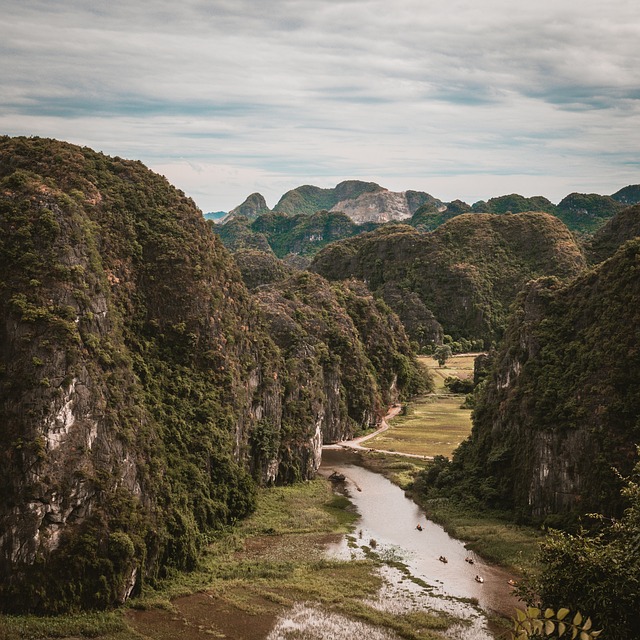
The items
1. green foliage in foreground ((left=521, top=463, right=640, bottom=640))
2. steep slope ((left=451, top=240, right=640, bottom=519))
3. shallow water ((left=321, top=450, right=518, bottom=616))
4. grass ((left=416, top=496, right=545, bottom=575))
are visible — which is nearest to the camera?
green foliage in foreground ((left=521, top=463, right=640, bottom=640))

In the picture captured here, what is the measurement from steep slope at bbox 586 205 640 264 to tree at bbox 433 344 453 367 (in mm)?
41211

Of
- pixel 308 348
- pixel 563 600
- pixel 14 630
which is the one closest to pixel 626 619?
pixel 563 600

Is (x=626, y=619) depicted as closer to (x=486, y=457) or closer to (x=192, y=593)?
(x=192, y=593)

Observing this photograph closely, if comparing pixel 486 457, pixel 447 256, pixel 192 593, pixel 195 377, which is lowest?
pixel 192 593

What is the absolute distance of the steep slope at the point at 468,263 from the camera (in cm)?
14825

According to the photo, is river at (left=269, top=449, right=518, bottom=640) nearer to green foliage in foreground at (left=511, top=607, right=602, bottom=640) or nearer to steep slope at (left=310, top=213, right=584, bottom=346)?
green foliage in foreground at (left=511, top=607, right=602, bottom=640)

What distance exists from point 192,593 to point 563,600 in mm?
20993

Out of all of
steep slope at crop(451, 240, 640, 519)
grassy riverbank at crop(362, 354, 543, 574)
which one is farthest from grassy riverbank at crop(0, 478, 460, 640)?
steep slope at crop(451, 240, 640, 519)

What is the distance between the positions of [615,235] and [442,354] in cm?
5204

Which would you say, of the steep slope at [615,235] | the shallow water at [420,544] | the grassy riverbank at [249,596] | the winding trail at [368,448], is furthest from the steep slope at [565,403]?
the steep slope at [615,235]

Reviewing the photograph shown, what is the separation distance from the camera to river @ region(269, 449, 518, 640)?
37603mm

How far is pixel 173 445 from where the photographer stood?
50094 mm

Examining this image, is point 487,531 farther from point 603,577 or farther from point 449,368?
point 449,368

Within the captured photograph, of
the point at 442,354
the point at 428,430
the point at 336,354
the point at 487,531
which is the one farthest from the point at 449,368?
the point at 487,531
